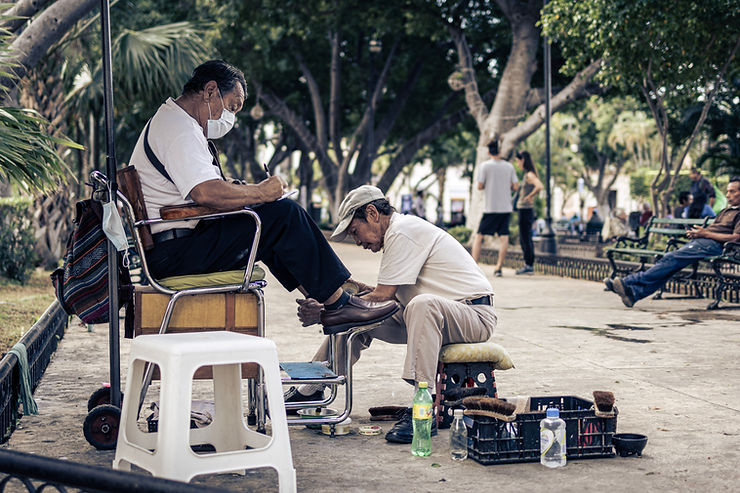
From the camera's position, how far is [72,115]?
17.5m

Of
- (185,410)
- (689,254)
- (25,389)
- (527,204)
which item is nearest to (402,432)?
(185,410)

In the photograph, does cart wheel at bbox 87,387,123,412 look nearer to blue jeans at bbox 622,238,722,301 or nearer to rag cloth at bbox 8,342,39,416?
rag cloth at bbox 8,342,39,416

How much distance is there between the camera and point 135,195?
4438 mm

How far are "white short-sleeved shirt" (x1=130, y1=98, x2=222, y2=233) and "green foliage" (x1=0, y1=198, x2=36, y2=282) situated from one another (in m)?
8.98

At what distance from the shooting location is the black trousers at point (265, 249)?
4438 millimetres

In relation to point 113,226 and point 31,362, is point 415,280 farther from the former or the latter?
point 31,362

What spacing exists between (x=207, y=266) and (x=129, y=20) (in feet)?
72.7

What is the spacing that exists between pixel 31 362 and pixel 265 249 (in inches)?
92.1

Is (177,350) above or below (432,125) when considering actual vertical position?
below

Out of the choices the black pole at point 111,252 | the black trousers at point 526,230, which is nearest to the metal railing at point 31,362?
the black pole at point 111,252

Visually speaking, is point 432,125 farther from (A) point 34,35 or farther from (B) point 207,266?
(B) point 207,266

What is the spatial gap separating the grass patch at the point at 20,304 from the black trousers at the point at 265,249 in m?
2.98

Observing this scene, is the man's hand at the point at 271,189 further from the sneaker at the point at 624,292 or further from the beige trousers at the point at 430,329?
the sneaker at the point at 624,292

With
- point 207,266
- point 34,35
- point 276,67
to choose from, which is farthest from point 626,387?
point 276,67
